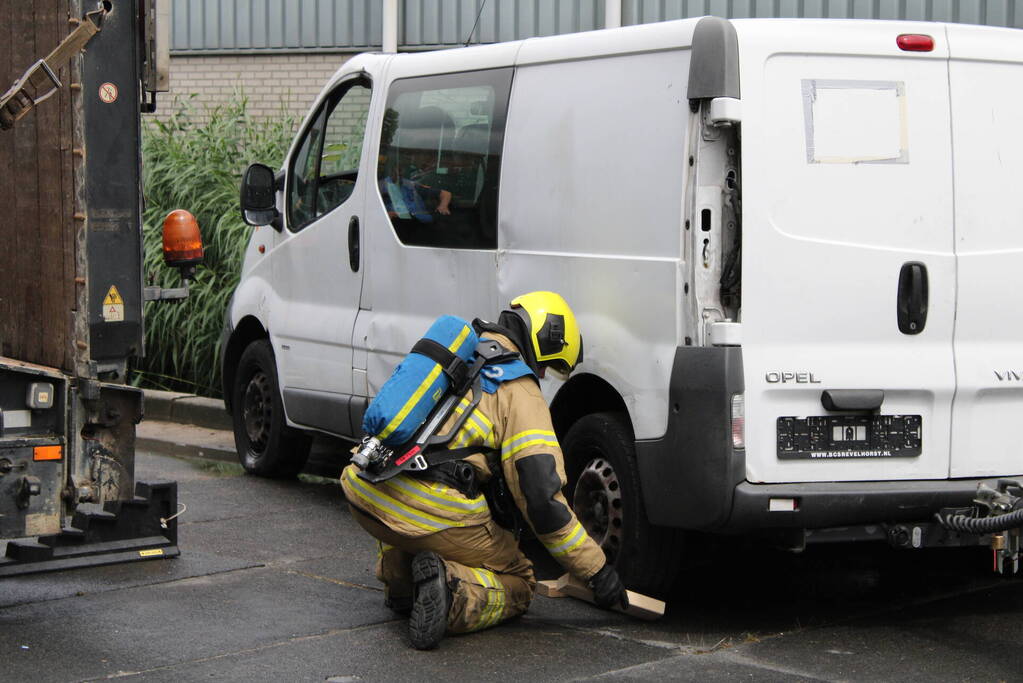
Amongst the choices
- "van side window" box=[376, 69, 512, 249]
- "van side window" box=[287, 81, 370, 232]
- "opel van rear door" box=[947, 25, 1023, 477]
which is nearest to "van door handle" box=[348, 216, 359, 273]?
"van side window" box=[287, 81, 370, 232]

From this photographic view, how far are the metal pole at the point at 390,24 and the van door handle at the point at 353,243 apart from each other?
20.9ft

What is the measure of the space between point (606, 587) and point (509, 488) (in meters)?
0.51

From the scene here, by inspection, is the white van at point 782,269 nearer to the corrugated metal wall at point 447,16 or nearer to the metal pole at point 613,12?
the corrugated metal wall at point 447,16

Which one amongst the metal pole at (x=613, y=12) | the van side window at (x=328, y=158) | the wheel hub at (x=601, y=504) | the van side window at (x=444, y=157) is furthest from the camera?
the metal pole at (x=613, y=12)

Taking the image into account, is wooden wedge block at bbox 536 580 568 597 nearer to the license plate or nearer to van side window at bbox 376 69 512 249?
the license plate

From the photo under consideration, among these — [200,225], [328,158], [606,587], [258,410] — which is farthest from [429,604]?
[200,225]

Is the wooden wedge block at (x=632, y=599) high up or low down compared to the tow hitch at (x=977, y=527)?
down

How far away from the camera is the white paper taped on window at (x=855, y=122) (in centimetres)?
571

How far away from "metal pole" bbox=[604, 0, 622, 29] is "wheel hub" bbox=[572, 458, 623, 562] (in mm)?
7017

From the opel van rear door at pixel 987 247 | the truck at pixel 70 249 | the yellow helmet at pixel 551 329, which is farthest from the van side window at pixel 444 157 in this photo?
the opel van rear door at pixel 987 247

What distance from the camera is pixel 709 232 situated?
18.7ft

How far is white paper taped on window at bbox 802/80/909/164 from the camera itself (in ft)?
18.7

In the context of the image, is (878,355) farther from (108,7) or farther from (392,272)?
(108,7)

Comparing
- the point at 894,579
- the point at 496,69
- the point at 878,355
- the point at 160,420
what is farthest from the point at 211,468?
the point at 878,355
